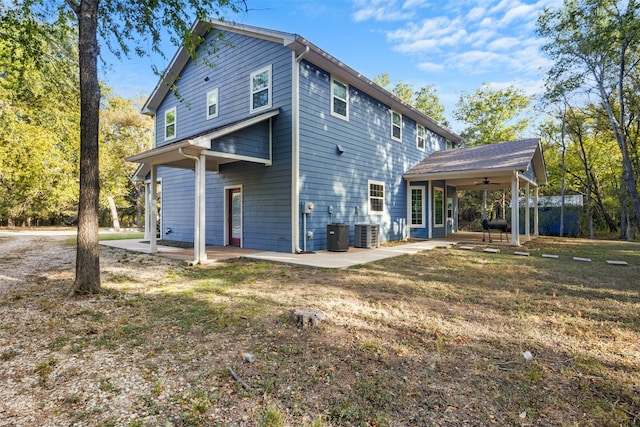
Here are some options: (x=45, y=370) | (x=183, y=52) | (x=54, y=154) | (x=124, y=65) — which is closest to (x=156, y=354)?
(x=45, y=370)

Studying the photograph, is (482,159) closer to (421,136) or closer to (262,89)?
(421,136)

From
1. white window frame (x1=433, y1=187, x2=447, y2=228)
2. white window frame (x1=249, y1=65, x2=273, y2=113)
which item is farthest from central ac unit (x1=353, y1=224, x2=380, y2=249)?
white window frame (x1=433, y1=187, x2=447, y2=228)

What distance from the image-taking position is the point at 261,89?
29.8 feet

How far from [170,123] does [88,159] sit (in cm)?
874

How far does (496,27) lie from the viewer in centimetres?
1115

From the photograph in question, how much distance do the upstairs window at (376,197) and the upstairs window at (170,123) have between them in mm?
7780

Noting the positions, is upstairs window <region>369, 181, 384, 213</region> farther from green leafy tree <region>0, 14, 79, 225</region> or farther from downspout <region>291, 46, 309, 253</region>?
green leafy tree <region>0, 14, 79, 225</region>

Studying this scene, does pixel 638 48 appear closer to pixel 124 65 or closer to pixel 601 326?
pixel 601 326

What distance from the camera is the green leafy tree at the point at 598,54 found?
9.53 m

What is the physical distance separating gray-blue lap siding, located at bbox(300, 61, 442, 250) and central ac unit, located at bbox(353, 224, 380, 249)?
303mm

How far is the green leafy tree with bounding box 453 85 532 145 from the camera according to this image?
21.9 meters

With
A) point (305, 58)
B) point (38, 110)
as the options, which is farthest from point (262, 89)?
point (38, 110)

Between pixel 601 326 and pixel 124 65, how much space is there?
922 centimetres

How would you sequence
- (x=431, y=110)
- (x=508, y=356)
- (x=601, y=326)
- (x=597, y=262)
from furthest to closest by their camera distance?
(x=431, y=110), (x=597, y=262), (x=601, y=326), (x=508, y=356)
